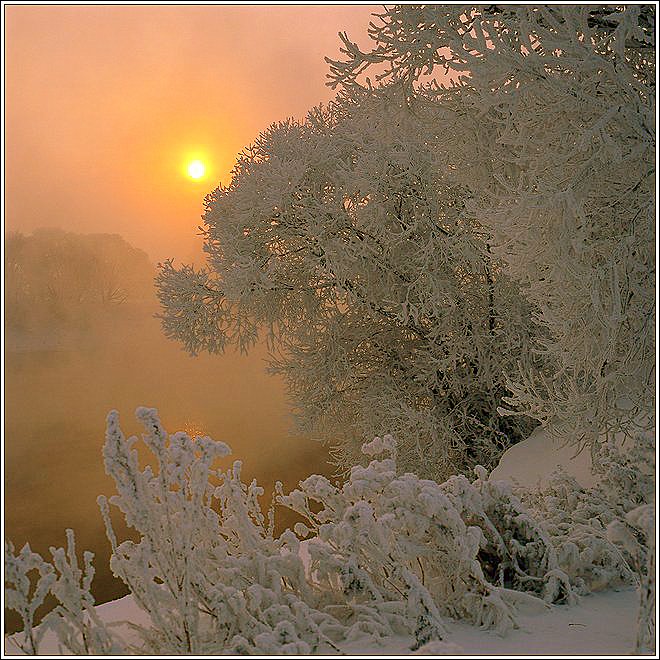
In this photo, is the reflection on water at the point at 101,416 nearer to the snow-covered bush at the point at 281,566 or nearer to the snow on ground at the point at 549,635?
the snow-covered bush at the point at 281,566

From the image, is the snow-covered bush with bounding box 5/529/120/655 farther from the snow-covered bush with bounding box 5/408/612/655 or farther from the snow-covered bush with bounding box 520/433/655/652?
the snow-covered bush with bounding box 520/433/655/652

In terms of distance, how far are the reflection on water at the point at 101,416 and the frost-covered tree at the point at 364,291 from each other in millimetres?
1186

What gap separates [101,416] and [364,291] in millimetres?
17295

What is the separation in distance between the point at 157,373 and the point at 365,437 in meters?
21.9

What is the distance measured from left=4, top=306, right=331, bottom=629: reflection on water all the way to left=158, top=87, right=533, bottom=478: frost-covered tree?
1186 mm

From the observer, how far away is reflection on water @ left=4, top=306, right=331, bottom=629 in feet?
45.1

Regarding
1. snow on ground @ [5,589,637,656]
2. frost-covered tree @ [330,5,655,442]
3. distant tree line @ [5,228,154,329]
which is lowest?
snow on ground @ [5,589,637,656]

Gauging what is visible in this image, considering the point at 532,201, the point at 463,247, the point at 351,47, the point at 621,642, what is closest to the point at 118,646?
the point at 621,642

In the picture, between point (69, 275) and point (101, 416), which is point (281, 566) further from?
point (69, 275)

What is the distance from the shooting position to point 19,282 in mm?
32406

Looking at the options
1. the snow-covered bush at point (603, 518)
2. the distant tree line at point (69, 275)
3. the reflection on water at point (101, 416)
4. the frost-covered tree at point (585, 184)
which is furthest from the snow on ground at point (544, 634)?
the distant tree line at point (69, 275)

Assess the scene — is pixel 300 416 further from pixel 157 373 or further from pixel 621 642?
pixel 157 373

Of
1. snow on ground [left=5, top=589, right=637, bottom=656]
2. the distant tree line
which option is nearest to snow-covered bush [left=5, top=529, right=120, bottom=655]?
snow on ground [left=5, top=589, right=637, bottom=656]

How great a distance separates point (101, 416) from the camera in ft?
81.5
